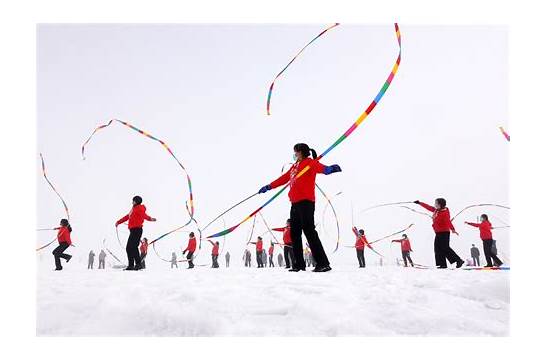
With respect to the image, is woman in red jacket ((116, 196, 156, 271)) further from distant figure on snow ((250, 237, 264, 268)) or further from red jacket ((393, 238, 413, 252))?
red jacket ((393, 238, 413, 252))

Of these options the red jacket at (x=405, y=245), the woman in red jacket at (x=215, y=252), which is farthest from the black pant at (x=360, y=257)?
the woman in red jacket at (x=215, y=252)

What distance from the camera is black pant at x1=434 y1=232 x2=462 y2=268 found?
702cm

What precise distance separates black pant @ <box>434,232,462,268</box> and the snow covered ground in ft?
9.35

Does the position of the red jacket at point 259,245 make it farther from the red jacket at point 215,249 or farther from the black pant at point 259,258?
the red jacket at point 215,249

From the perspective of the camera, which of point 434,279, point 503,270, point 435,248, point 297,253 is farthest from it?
point 435,248

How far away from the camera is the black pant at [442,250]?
702cm

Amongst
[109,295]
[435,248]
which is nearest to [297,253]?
[109,295]

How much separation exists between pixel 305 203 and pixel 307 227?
0.29 m

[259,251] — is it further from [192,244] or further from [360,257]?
[360,257]

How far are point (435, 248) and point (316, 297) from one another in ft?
14.4

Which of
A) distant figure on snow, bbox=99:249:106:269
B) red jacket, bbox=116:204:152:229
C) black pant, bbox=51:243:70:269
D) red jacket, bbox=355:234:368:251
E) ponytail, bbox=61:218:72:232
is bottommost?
distant figure on snow, bbox=99:249:106:269

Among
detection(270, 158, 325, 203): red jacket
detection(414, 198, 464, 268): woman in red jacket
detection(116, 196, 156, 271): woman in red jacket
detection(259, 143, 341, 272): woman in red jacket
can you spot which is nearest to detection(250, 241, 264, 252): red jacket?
detection(116, 196, 156, 271): woman in red jacket

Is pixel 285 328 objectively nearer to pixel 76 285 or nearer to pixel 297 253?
pixel 297 253

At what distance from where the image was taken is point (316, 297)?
3.63m
